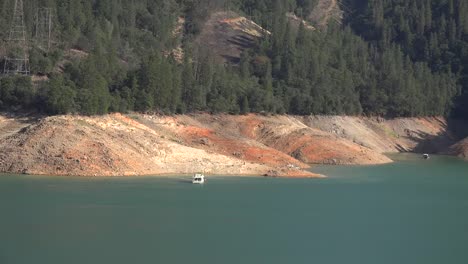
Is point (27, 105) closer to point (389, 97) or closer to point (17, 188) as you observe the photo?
point (17, 188)

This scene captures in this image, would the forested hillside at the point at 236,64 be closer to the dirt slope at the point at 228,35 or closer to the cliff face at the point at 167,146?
the dirt slope at the point at 228,35

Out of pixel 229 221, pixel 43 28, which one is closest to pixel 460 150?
pixel 43 28

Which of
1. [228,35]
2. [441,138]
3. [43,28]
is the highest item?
[228,35]

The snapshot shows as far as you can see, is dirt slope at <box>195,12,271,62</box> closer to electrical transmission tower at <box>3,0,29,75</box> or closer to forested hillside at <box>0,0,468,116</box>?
forested hillside at <box>0,0,468,116</box>

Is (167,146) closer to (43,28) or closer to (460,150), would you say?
(43,28)

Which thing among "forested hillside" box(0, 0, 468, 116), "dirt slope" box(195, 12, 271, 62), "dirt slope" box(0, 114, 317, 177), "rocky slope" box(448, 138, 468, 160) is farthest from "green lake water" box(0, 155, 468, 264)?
"dirt slope" box(195, 12, 271, 62)

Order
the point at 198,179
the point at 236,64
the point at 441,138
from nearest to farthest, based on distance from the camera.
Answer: the point at 198,179, the point at 441,138, the point at 236,64

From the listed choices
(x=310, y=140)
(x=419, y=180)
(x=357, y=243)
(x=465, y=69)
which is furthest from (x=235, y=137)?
(x=465, y=69)

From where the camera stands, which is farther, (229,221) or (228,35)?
(228,35)
